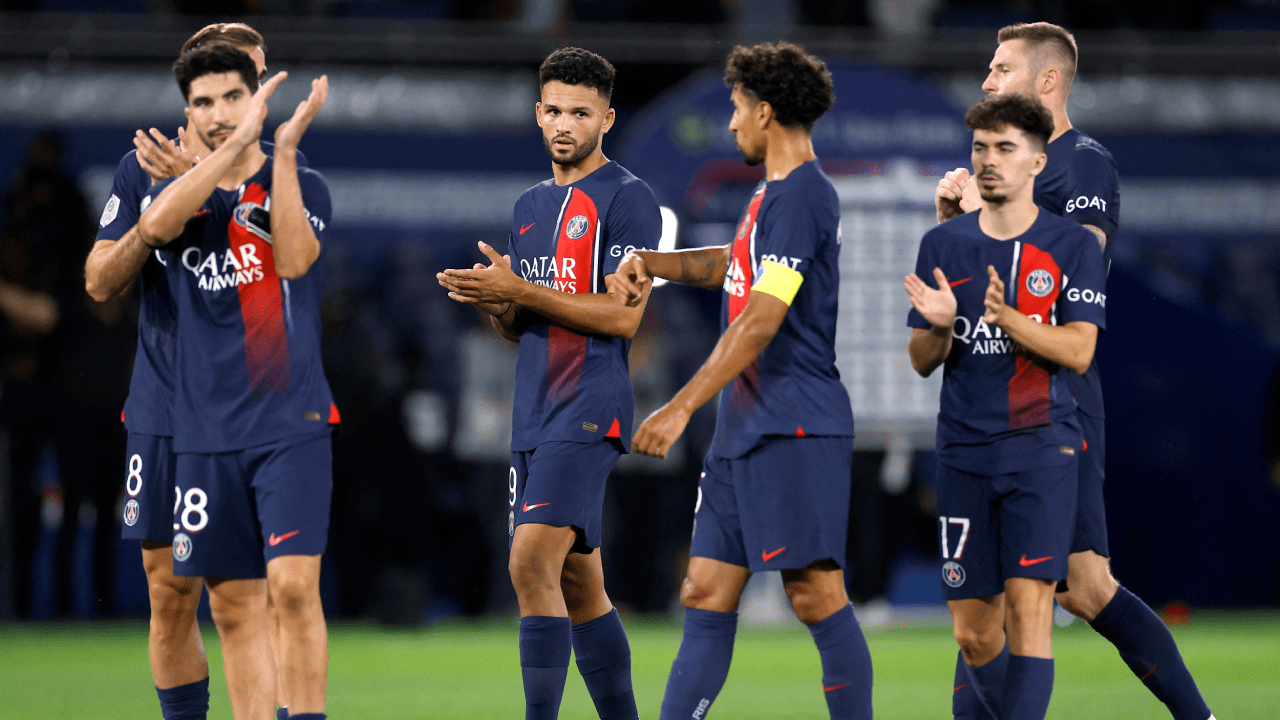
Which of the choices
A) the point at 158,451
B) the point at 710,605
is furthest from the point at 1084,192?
the point at 158,451

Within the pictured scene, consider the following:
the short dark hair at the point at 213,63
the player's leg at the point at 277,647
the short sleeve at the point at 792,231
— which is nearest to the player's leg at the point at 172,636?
the player's leg at the point at 277,647

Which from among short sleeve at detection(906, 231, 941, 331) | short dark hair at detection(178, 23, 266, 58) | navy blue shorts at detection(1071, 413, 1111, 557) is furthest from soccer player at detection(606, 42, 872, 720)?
short dark hair at detection(178, 23, 266, 58)

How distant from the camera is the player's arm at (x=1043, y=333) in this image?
4703 mm

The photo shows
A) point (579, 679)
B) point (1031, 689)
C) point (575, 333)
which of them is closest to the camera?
point (1031, 689)

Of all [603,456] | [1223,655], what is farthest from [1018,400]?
[1223,655]

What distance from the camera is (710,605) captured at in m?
4.61

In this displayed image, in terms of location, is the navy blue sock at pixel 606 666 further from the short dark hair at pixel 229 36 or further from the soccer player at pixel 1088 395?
the short dark hair at pixel 229 36

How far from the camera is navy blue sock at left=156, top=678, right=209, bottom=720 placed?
16.4 ft

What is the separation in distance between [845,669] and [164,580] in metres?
2.29

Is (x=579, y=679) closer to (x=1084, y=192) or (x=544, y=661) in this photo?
(x=544, y=661)

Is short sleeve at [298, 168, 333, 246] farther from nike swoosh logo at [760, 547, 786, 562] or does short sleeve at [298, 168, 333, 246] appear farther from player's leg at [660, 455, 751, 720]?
nike swoosh logo at [760, 547, 786, 562]

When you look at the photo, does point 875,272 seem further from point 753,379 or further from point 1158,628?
point 753,379

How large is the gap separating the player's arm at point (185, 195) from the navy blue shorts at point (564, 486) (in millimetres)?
1376

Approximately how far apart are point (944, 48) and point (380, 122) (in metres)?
4.84
